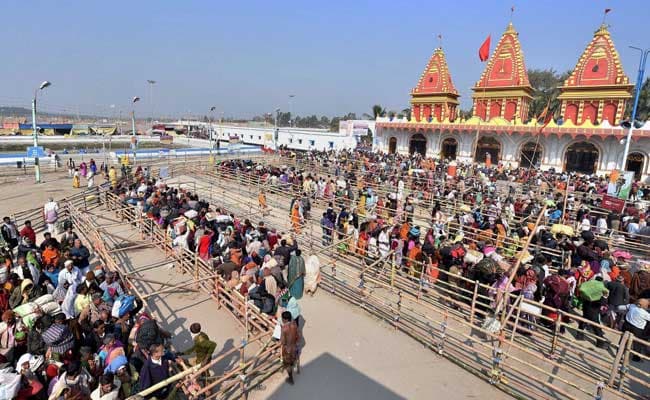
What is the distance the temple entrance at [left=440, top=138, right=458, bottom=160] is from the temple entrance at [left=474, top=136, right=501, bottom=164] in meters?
2.13

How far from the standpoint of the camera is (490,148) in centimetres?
3173

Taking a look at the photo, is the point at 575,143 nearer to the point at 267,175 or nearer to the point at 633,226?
the point at 633,226

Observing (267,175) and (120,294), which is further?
(267,175)

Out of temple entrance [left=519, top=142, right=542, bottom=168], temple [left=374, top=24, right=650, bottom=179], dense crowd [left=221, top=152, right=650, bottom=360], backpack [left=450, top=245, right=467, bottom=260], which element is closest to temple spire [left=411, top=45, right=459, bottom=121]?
temple [left=374, top=24, right=650, bottom=179]

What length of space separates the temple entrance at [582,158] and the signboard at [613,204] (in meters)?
16.0

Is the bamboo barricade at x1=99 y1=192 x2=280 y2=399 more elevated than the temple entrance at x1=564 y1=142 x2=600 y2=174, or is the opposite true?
the temple entrance at x1=564 y1=142 x2=600 y2=174

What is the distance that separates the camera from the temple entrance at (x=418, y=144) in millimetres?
35812

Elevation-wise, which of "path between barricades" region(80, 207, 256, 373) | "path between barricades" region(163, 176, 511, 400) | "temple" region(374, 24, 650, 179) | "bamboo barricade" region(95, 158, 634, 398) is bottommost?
"path between barricades" region(80, 207, 256, 373)

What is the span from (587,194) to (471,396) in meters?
15.4

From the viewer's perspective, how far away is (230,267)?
7926 millimetres

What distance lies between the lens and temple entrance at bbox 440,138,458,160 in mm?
33772

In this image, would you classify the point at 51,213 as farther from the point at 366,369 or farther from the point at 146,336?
the point at 366,369

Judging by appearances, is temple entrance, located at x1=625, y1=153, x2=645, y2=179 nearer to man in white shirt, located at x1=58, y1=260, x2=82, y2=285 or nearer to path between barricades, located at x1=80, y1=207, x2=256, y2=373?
path between barricades, located at x1=80, y1=207, x2=256, y2=373

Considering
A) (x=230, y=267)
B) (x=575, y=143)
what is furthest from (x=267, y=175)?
(x=575, y=143)
